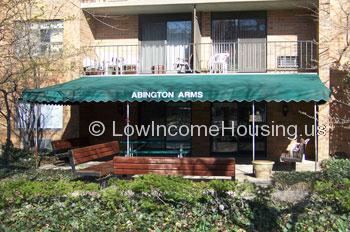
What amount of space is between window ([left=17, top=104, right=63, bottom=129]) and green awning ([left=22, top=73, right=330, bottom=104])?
297 cm

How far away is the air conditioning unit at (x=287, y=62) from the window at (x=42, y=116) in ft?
28.6

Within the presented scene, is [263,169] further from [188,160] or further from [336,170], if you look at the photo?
[188,160]

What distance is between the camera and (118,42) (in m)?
17.8

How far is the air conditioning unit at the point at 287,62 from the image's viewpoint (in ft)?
53.1

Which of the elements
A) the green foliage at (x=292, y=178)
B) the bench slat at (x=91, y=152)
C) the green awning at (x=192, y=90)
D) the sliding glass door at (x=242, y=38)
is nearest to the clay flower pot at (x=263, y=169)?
the green foliage at (x=292, y=178)

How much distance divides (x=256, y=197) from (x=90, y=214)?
2591 mm

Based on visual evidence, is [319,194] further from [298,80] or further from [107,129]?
[107,129]

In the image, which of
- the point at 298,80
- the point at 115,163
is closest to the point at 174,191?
the point at 115,163

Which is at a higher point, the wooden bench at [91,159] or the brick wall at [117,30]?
the brick wall at [117,30]

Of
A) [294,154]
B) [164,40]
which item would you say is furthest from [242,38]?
[294,154]

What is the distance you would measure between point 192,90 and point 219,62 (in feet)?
11.7

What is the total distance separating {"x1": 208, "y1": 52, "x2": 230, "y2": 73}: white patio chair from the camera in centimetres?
1598

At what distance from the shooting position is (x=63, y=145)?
15.2 meters

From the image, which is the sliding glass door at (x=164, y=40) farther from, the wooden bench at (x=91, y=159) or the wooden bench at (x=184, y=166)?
the wooden bench at (x=184, y=166)
